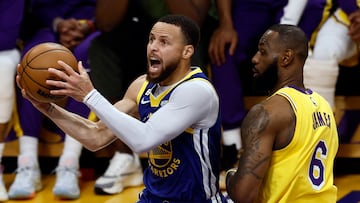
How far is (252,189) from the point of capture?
2.99m

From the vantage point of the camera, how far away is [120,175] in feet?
16.4

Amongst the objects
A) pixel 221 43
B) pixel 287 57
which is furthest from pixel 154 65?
pixel 221 43

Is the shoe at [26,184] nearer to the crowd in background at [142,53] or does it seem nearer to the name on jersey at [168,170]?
the crowd in background at [142,53]

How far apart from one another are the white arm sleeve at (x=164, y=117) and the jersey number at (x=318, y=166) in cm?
50

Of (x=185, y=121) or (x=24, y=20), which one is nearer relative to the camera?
(x=185, y=121)

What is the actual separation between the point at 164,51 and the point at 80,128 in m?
0.56

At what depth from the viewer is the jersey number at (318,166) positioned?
308 cm

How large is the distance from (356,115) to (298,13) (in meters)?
0.86

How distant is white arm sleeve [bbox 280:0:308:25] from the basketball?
198cm

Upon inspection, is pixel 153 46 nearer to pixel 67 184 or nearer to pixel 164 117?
pixel 164 117

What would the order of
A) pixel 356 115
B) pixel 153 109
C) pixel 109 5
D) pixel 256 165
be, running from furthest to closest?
pixel 356 115 < pixel 109 5 < pixel 153 109 < pixel 256 165

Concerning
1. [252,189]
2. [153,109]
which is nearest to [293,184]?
[252,189]

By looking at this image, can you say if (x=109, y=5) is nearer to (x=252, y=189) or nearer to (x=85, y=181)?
(x=85, y=181)

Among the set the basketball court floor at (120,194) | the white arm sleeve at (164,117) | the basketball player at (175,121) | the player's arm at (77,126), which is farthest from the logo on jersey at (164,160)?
the basketball court floor at (120,194)
